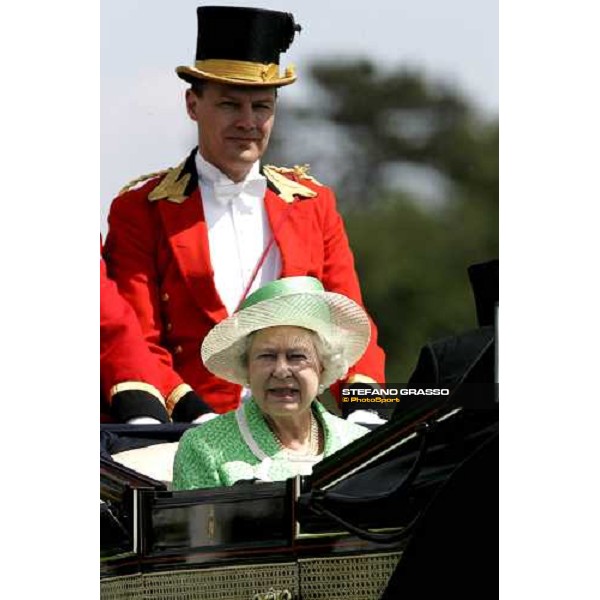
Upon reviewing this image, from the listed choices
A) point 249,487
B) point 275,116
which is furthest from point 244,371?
point 275,116

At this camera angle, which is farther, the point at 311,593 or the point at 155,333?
the point at 155,333

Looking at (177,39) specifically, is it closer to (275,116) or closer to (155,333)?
(275,116)

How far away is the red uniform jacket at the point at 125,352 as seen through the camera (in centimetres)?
548

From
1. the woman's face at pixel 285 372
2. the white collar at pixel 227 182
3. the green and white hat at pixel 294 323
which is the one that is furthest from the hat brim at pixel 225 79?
the woman's face at pixel 285 372

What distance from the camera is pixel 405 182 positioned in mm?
5344

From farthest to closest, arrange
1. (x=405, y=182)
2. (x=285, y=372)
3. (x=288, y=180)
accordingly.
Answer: (x=288, y=180)
(x=405, y=182)
(x=285, y=372)

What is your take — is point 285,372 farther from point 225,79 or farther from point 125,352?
point 225,79

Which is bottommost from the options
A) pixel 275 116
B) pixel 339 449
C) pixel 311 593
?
pixel 311 593

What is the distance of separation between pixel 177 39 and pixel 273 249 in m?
0.59

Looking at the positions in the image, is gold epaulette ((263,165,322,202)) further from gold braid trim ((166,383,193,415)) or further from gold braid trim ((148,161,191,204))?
gold braid trim ((166,383,193,415))

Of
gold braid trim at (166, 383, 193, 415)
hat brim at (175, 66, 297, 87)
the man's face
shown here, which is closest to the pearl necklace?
gold braid trim at (166, 383, 193, 415)

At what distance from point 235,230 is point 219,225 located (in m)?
0.05

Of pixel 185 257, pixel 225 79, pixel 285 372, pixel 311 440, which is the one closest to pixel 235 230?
pixel 185 257

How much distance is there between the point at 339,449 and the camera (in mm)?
5203
